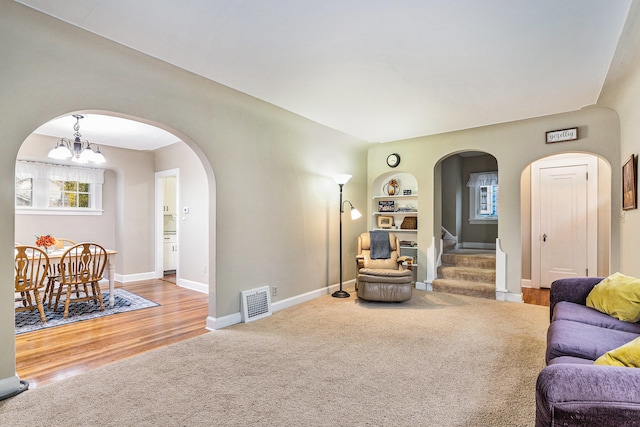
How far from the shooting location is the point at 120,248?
629 centimetres

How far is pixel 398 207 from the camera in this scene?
20.0 ft

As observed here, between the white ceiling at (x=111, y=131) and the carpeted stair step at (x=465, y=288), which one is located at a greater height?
the white ceiling at (x=111, y=131)

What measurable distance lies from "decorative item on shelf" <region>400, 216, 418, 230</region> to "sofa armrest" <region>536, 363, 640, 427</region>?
15.0 feet

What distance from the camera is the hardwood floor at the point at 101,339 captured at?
8.77ft

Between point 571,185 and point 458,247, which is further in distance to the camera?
point 458,247

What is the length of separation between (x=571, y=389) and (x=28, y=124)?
3.36 m

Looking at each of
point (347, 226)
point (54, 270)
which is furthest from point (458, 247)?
point (54, 270)

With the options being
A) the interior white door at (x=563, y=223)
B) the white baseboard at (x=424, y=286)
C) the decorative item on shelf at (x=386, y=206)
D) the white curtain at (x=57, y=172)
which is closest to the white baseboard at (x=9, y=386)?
the white curtain at (x=57, y=172)

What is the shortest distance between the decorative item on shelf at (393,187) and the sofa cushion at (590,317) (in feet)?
11.8

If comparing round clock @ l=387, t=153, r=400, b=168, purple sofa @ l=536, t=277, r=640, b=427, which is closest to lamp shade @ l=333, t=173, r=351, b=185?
round clock @ l=387, t=153, r=400, b=168

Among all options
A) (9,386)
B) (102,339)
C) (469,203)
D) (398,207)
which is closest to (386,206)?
(398,207)

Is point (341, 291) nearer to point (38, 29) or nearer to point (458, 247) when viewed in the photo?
point (458, 247)

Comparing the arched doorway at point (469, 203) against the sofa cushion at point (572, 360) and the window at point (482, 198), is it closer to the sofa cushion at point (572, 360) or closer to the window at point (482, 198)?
the window at point (482, 198)

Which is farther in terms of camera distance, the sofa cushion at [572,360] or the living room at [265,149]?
the living room at [265,149]
